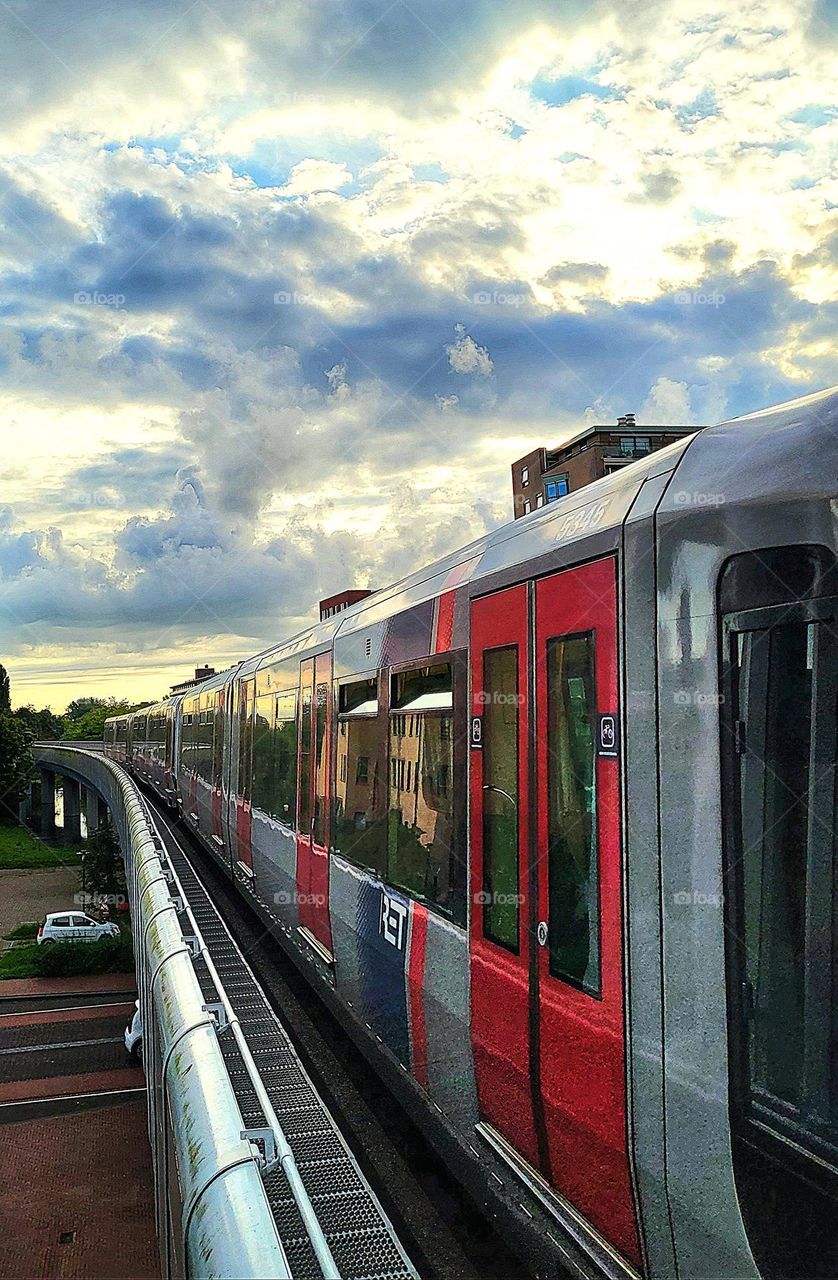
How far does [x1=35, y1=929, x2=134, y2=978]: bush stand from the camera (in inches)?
1225

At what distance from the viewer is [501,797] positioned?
514 cm

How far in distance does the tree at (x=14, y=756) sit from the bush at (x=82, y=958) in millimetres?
39346

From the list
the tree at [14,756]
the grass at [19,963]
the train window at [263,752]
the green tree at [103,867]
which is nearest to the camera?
the train window at [263,752]

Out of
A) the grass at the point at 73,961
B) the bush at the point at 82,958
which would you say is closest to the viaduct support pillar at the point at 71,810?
the grass at the point at 73,961

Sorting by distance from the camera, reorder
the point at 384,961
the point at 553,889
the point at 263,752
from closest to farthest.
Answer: the point at 553,889
the point at 384,961
the point at 263,752

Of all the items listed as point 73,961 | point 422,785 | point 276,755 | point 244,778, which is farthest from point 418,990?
point 73,961

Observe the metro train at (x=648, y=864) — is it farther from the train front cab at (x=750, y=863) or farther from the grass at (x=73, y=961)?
the grass at (x=73, y=961)

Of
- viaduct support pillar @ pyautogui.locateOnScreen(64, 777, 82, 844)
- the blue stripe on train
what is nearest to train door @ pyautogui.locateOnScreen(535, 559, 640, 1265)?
the blue stripe on train

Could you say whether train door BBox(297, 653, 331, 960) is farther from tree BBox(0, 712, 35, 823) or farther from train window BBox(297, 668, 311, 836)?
tree BBox(0, 712, 35, 823)

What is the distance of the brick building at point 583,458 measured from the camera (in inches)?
1961

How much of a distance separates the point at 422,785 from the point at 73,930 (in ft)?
106

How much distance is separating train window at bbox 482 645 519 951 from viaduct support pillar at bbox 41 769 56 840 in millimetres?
96583

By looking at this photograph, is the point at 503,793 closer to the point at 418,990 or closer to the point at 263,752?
the point at 418,990

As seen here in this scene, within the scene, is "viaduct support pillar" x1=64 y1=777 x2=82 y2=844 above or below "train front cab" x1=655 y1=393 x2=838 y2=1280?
below
